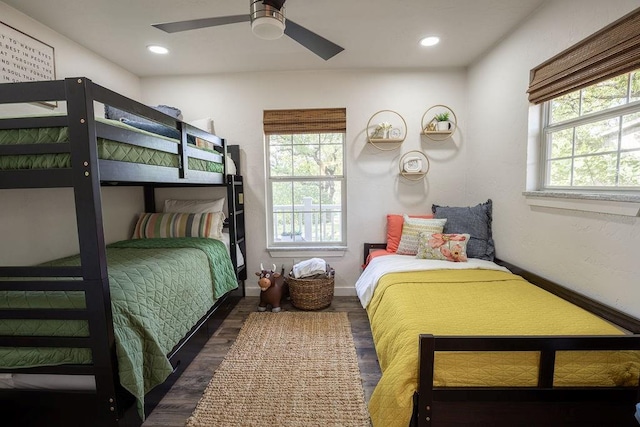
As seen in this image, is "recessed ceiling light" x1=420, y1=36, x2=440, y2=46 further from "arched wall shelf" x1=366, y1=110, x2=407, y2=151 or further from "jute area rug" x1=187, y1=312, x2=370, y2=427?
"jute area rug" x1=187, y1=312, x2=370, y2=427

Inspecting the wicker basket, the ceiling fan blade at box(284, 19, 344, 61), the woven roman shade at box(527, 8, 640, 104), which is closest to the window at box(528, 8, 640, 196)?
the woven roman shade at box(527, 8, 640, 104)

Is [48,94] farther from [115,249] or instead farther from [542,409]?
[542,409]

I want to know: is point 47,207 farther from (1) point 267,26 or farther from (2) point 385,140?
(2) point 385,140

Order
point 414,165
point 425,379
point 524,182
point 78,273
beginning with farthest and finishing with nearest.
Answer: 1. point 414,165
2. point 524,182
3. point 78,273
4. point 425,379

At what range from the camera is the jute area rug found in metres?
1.53

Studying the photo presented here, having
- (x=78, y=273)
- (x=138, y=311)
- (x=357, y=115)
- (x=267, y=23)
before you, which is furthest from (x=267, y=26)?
(x=357, y=115)

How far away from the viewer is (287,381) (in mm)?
1798

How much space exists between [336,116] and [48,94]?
231 centimetres

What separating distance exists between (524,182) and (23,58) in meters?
3.60

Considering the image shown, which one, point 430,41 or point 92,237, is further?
point 430,41

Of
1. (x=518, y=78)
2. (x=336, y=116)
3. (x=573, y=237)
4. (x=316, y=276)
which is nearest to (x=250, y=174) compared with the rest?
(x=336, y=116)

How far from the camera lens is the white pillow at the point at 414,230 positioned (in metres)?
2.68

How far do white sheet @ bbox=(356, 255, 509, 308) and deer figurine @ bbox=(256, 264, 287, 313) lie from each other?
0.81m

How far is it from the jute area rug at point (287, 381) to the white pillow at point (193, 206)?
122 cm
